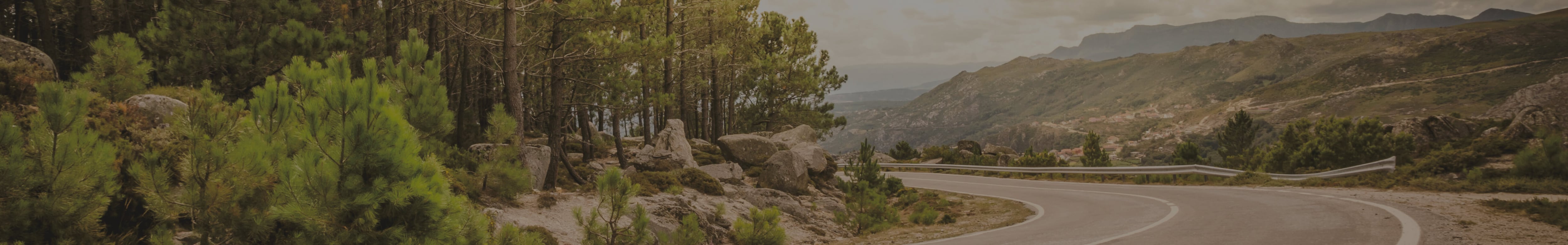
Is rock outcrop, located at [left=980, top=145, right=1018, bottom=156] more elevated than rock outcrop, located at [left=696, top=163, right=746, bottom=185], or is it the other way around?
rock outcrop, located at [left=696, top=163, right=746, bottom=185]

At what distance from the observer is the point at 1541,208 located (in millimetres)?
8703

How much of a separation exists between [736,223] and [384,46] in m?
14.9

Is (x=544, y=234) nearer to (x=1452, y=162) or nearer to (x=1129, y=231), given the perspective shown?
(x=1129, y=231)

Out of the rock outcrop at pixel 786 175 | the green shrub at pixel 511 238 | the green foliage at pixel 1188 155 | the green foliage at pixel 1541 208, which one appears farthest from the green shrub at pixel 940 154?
the green shrub at pixel 511 238

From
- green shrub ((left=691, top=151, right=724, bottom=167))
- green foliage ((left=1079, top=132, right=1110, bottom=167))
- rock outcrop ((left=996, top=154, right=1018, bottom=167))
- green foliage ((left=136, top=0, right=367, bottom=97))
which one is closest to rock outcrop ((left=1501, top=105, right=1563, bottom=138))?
green foliage ((left=1079, top=132, right=1110, bottom=167))

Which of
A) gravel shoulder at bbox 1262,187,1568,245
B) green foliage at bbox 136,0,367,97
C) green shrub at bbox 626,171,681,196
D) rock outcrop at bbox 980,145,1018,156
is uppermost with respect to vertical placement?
green foliage at bbox 136,0,367,97

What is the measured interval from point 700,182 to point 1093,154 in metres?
21.1

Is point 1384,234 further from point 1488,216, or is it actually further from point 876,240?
point 876,240

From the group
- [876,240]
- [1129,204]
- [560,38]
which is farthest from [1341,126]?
[560,38]

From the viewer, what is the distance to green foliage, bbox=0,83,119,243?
3.47 meters

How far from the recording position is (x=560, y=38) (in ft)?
44.9

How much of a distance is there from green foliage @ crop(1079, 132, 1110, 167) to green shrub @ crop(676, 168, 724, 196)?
19847mm

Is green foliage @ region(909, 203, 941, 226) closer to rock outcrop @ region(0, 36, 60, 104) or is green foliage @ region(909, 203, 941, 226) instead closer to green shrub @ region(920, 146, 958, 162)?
rock outcrop @ region(0, 36, 60, 104)

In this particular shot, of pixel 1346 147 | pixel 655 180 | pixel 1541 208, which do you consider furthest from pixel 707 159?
pixel 1346 147
